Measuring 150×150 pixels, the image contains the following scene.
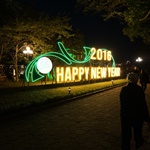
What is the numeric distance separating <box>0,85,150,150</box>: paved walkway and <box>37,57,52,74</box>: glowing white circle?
33.3 feet

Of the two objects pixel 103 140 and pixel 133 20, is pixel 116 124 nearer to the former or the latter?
pixel 103 140

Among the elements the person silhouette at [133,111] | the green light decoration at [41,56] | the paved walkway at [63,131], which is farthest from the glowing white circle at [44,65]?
the person silhouette at [133,111]

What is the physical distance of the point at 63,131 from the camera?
7.92m

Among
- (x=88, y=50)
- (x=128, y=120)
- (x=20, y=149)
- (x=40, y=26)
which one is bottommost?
(x=20, y=149)

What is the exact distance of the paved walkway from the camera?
655 centimetres

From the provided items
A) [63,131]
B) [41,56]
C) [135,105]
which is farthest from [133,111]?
[41,56]

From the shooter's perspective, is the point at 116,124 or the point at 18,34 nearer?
the point at 116,124

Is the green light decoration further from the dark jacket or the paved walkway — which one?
the dark jacket

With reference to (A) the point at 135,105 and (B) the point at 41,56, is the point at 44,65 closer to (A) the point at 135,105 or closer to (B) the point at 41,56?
(B) the point at 41,56

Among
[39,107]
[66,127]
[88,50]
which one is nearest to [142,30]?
[39,107]

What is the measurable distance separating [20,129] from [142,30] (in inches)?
466

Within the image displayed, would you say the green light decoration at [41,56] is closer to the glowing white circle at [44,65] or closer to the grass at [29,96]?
the glowing white circle at [44,65]

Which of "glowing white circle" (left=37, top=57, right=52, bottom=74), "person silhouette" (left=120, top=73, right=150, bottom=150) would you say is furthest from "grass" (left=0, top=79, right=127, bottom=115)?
"person silhouette" (left=120, top=73, right=150, bottom=150)

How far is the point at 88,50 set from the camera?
1150 inches
